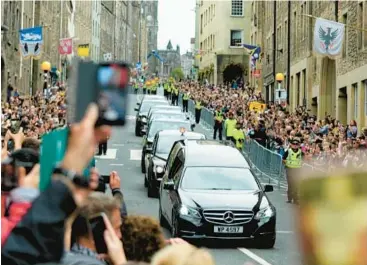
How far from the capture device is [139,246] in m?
4.66

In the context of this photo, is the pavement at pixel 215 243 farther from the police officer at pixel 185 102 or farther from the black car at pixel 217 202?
the police officer at pixel 185 102

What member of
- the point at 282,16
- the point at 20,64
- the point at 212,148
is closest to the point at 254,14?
the point at 282,16

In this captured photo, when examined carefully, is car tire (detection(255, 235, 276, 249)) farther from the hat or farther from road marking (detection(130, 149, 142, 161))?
road marking (detection(130, 149, 142, 161))

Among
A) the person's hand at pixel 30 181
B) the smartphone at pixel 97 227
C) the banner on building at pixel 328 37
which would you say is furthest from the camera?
the banner on building at pixel 328 37

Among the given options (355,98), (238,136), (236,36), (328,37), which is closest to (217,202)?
(328,37)

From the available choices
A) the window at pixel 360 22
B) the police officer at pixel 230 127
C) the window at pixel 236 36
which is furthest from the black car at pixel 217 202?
the window at pixel 236 36

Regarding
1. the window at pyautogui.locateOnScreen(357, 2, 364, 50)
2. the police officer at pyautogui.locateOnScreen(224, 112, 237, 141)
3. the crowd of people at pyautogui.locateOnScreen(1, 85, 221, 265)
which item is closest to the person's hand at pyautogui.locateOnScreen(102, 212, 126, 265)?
the crowd of people at pyautogui.locateOnScreen(1, 85, 221, 265)

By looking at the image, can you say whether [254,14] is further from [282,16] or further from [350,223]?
[350,223]

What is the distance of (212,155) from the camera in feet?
56.1

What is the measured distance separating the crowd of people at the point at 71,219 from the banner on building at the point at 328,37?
80.5 feet

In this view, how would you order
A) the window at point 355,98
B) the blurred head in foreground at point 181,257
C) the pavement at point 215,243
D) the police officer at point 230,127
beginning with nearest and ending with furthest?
the blurred head in foreground at point 181,257 → the pavement at point 215,243 → the police officer at point 230,127 → the window at point 355,98

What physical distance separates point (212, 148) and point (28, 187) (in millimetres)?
14244

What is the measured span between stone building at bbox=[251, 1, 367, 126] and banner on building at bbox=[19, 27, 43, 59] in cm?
1216

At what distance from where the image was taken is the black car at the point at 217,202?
1465cm
